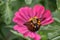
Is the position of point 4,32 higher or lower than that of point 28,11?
lower

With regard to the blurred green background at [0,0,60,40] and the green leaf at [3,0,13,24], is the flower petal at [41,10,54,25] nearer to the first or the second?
the blurred green background at [0,0,60,40]

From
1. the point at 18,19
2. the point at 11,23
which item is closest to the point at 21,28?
the point at 18,19

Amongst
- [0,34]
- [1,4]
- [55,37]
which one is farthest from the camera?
[0,34]

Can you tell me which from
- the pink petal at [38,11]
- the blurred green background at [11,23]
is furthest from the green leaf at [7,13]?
the pink petal at [38,11]

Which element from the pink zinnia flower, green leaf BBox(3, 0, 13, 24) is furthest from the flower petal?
green leaf BBox(3, 0, 13, 24)

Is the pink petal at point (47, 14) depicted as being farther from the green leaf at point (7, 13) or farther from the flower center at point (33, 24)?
the green leaf at point (7, 13)

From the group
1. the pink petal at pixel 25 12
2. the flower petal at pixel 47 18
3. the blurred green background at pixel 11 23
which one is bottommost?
the blurred green background at pixel 11 23

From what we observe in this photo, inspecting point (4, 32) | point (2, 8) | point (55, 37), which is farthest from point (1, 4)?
point (55, 37)

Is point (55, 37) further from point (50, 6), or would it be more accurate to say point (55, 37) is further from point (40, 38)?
point (50, 6)

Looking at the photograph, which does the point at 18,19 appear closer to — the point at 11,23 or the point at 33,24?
the point at 33,24
